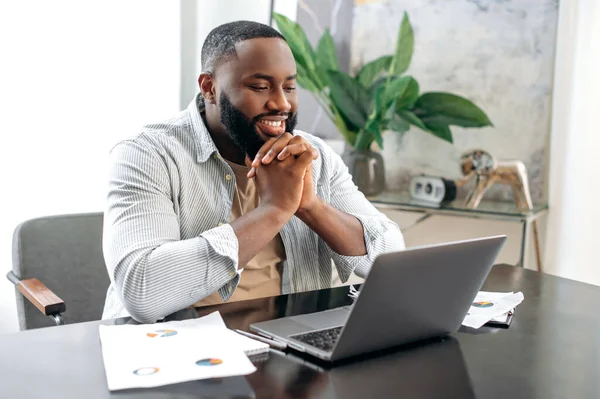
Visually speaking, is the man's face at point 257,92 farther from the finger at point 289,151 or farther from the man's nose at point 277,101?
the finger at point 289,151

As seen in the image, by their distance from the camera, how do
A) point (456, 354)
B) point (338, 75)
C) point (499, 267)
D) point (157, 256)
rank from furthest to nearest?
point (338, 75), point (499, 267), point (157, 256), point (456, 354)

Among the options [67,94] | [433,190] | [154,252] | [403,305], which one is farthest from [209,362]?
[433,190]

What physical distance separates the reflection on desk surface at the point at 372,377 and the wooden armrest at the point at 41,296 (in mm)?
743

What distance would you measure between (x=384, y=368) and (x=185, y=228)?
28.1 inches

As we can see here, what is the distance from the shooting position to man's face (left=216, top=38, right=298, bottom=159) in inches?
Answer: 65.8

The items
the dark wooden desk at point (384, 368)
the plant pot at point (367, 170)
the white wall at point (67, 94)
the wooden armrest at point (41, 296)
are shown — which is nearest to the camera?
the dark wooden desk at point (384, 368)

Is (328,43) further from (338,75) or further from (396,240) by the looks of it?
(396,240)

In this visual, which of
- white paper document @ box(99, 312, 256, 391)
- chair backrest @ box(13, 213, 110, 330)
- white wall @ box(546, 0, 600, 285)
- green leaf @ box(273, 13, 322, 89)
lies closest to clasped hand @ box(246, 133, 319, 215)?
white paper document @ box(99, 312, 256, 391)

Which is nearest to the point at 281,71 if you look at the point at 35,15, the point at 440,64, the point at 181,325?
the point at 181,325

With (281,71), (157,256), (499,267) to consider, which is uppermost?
(281,71)

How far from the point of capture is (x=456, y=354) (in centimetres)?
116

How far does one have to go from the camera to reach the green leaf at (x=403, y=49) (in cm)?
275

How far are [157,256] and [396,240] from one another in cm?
62

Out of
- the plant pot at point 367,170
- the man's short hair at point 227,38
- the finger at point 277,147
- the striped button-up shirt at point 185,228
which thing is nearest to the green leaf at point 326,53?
the plant pot at point 367,170
